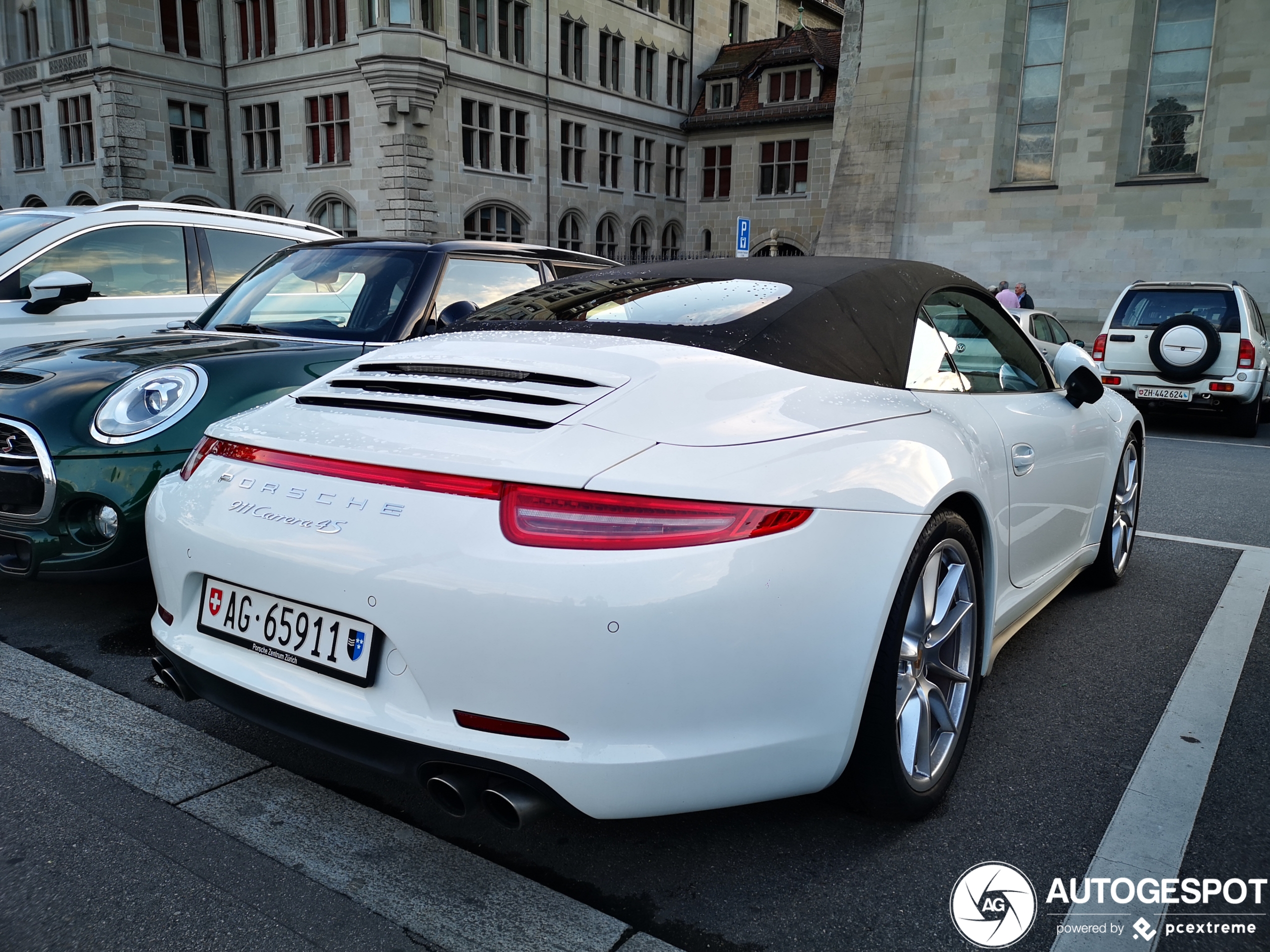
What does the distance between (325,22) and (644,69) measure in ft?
46.0

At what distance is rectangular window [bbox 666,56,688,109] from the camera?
4244cm

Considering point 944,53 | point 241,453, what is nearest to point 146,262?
point 241,453

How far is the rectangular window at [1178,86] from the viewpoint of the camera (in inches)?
858

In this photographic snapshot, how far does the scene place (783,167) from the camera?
40812 mm

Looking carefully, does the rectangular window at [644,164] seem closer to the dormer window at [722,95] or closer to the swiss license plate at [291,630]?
the dormer window at [722,95]

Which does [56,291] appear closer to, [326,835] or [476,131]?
[326,835]

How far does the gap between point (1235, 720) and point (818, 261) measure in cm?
191

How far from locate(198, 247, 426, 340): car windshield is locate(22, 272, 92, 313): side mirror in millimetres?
989

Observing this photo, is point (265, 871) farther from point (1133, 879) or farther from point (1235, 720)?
point (1235, 720)

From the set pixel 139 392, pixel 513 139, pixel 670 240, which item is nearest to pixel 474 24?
pixel 513 139

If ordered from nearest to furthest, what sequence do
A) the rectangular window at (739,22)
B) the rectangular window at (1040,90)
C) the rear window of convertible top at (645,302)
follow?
the rear window of convertible top at (645,302), the rectangular window at (1040,90), the rectangular window at (739,22)

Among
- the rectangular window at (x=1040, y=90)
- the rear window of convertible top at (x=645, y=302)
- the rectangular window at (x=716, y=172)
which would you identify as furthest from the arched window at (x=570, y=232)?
the rear window of convertible top at (x=645, y=302)

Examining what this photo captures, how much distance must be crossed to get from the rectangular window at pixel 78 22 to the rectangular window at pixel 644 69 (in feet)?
67.5

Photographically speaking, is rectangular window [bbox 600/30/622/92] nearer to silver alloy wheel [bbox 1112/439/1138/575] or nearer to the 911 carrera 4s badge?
silver alloy wheel [bbox 1112/439/1138/575]
